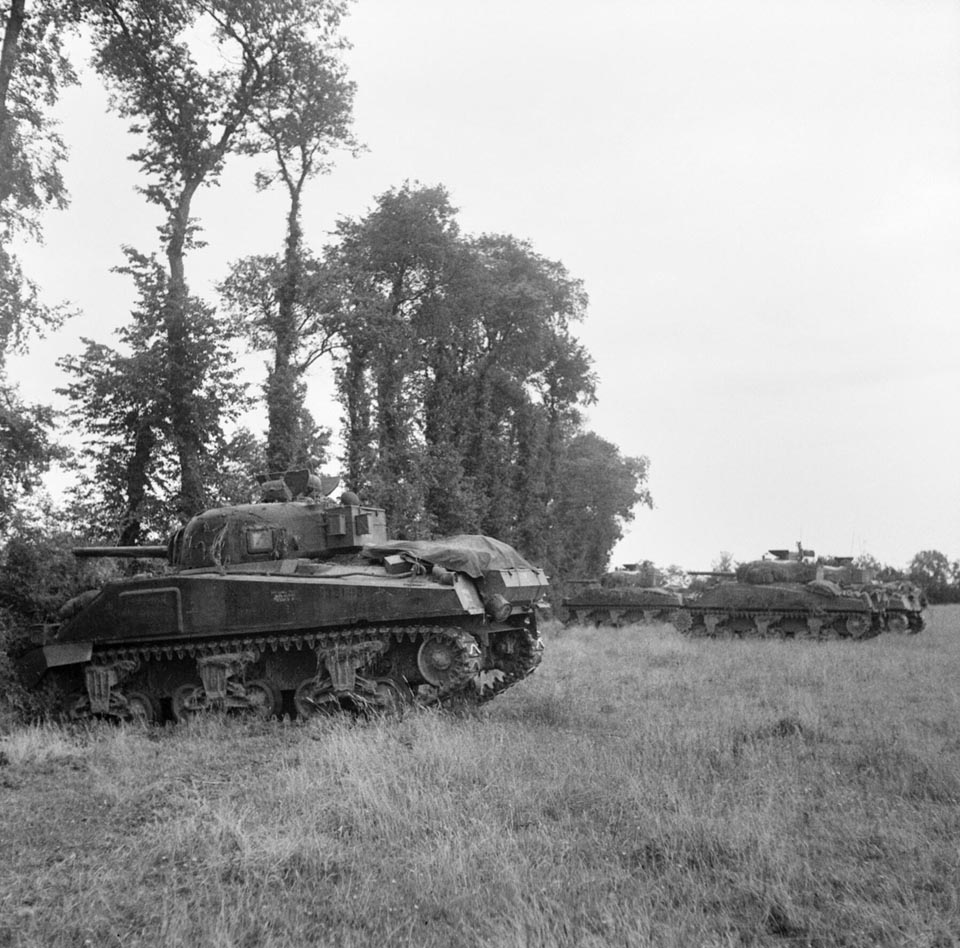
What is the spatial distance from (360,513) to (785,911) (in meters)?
8.39

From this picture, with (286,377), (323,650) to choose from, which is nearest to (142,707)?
(323,650)

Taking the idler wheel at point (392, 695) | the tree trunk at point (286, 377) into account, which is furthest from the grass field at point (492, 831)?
the tree trunk at point (286, 377)

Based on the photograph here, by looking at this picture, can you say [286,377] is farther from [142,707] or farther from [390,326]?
[142,707]

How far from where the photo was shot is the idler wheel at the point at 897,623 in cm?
2500

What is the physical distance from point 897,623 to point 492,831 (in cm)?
2144

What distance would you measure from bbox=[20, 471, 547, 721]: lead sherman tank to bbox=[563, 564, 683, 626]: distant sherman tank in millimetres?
16947

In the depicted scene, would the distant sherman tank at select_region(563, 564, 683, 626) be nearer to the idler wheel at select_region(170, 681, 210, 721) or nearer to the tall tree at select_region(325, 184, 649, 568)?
the tall tree at select_region(325, 184, 649, 568)

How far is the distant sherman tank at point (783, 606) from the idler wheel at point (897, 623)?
0.75 m

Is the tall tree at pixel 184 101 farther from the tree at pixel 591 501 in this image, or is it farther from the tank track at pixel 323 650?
the tree at pixel 591 501

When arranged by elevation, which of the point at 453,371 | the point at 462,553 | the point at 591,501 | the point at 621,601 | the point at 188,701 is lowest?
the point at 188,701

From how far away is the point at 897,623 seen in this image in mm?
25094

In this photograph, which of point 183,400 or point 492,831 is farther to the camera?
point 183,400

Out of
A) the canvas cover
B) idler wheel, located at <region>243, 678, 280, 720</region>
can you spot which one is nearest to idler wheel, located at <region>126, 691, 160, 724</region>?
idler wheel, located at <region>243, 678, 280, 720</region>

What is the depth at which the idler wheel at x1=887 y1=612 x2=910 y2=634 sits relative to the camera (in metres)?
25.0
